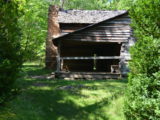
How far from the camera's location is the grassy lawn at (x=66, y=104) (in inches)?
378

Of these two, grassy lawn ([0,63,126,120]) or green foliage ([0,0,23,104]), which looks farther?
grassy lawn ([0,63,126,120])

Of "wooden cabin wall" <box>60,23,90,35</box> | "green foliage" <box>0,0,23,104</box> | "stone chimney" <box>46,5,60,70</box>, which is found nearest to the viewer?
"green foliage" <box>0,0,23,104</box>

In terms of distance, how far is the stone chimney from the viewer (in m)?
24.8

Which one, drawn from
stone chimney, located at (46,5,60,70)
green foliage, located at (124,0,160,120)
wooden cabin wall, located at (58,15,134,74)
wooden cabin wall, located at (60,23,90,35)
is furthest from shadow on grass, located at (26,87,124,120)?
wooden cabin wall, located at (60,23,90,35)

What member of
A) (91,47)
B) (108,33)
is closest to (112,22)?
(108,33)

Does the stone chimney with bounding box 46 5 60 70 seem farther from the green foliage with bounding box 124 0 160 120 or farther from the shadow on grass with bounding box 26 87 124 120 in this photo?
the green foliage with bounding box 124 0 160 120

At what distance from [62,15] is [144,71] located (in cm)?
1860

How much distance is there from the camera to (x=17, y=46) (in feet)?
28.9

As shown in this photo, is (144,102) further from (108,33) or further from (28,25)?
(28,25)

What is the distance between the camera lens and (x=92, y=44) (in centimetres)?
2262

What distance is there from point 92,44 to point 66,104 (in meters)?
12.4

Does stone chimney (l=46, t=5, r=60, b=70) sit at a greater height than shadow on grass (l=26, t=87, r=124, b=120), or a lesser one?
greater

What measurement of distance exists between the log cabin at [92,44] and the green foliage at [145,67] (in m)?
9.41

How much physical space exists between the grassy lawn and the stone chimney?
1135 centimetres
